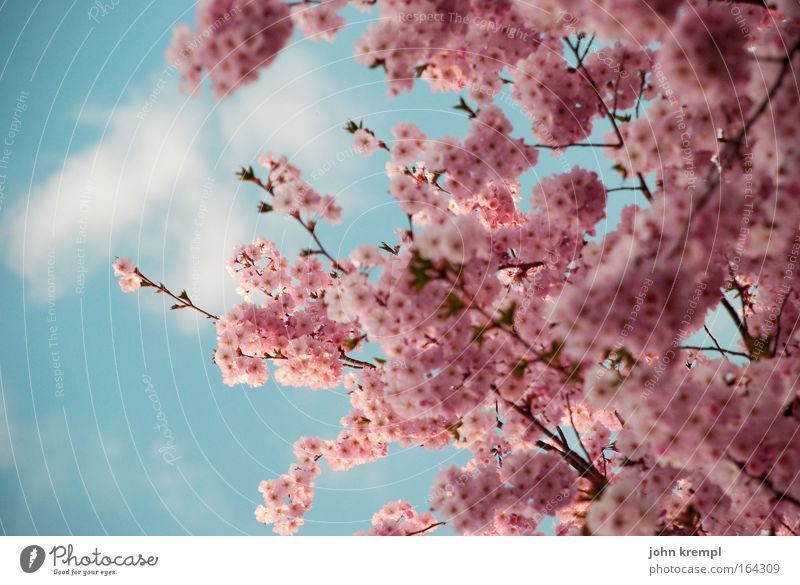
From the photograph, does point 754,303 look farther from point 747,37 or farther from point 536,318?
point 747,37

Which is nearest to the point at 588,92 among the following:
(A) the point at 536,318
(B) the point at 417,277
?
(A) the point at 536,318

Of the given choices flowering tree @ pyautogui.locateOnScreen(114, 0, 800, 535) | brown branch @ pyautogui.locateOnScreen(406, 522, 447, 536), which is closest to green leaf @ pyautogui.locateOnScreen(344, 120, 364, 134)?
flowering tree @ pyautogui.locateOnScreen(114, 0, 800, 535)

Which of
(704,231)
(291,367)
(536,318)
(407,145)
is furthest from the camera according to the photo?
(291,367)

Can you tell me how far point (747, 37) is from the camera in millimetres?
3252
